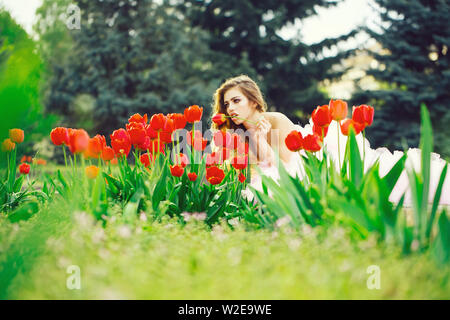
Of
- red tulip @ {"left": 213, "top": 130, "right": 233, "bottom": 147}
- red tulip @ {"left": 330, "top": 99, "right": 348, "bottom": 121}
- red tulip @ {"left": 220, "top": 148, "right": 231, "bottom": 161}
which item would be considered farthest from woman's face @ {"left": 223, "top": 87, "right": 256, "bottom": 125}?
red tulip @ {"left": 330, "top": 99, "right": 348, "bottom": 121}

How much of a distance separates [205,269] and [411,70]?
1418cm

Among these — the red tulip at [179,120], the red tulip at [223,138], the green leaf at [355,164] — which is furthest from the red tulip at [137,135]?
the green leaf at [355,164]

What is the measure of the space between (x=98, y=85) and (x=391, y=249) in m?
16.5

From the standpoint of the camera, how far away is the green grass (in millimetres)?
1218

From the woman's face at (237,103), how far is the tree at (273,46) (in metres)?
11.4

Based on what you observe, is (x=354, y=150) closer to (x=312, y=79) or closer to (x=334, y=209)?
(x=334, y=209)

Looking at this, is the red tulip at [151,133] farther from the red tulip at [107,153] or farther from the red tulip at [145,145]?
the red tulip at [107,153]

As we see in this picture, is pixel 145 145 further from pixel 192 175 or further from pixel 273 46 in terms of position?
pixel 273 46

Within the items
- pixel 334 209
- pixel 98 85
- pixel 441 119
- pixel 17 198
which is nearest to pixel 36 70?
pixel 334 209

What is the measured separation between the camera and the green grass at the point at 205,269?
47.9 inches

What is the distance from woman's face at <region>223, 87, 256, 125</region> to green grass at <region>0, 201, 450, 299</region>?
112 inches

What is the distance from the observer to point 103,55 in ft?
55.6

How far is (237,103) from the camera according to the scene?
14.7 feet
